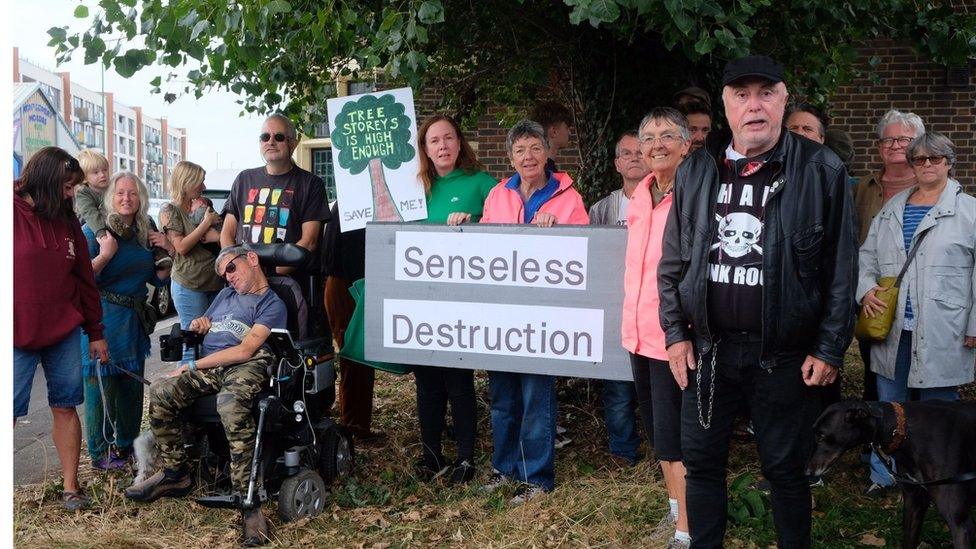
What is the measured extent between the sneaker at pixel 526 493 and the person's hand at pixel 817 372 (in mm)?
1933

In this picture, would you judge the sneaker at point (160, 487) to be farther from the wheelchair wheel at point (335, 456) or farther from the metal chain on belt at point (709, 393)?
the metal chain on belt at point (709, 393)

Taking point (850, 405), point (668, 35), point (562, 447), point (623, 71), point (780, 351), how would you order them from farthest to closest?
point (623, 71) < point (562, 447) < point (668, 35) < point (850, 405) < point (780, 351)

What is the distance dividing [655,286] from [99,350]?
3.21m

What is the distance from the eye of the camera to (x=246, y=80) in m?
6.41

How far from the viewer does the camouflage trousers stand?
4305mm

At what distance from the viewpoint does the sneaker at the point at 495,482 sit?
4852mm

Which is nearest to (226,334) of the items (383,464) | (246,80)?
(383,464)

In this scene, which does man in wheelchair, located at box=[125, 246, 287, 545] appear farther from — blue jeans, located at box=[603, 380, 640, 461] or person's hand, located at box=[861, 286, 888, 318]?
person's hand, located at box=[861, 286, 888, 318]

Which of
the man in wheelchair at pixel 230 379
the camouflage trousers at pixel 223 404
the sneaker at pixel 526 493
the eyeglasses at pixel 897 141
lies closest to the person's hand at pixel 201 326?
the man in wheelchair at pixel 230 379

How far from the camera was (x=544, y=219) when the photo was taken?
4641 mm

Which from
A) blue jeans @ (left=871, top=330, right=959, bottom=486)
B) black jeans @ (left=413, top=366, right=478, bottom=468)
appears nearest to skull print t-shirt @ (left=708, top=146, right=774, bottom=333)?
blue jeans @ (left=871, top=330, right=959, bottom=486)

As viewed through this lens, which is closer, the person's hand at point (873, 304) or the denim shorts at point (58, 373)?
the person's hand at point (873, 304)

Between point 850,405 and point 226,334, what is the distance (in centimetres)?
301

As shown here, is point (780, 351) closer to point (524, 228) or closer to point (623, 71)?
point (524, 228)
